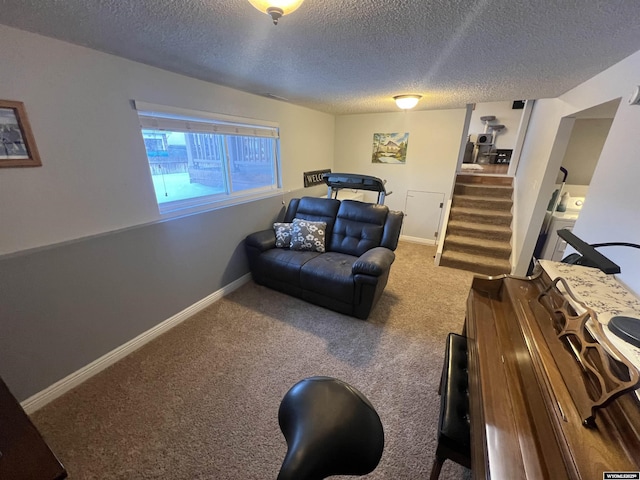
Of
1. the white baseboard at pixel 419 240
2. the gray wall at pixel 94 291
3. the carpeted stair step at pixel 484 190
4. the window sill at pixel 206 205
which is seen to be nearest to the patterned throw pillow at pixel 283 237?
the window sill at pixel 206 205

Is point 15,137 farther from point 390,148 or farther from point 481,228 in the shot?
point 481,228

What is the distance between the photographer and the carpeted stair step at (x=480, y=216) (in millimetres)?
3668

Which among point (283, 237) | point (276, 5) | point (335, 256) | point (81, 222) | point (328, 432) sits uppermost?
point (276, 5)

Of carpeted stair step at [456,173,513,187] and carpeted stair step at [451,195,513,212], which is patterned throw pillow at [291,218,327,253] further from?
carpeted stair step at [456,173,513,187]

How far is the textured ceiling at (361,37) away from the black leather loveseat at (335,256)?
136 cm

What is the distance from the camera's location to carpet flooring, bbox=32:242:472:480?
1.29m

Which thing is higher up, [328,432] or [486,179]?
[486,179]

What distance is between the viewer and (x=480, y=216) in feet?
12.4

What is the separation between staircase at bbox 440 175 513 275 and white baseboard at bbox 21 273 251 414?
316 cm

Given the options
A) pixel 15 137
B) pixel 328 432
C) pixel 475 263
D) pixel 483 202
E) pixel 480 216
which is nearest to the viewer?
pixel 328 432

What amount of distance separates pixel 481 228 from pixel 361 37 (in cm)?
326

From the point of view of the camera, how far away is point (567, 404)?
0.74m

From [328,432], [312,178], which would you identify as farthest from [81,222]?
[312,178]

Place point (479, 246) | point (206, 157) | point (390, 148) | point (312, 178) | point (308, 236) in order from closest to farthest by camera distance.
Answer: point (206, 157)
point (308, 236)
point (479, 246)
point (312, 178)
point (390, 148)
